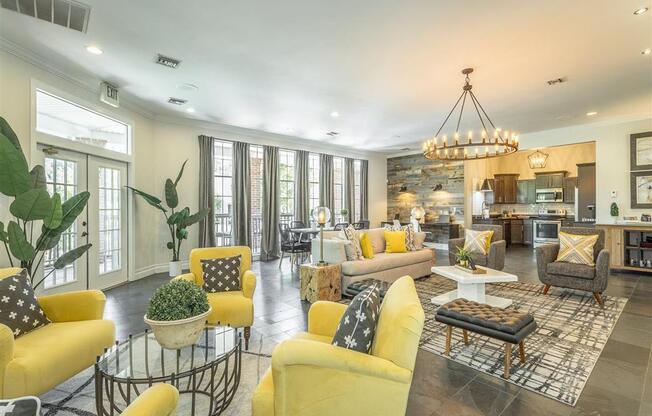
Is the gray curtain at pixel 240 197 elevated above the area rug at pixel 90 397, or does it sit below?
above

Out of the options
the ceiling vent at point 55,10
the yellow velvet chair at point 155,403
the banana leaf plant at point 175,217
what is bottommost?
the yellow velvet chair at point 155,403

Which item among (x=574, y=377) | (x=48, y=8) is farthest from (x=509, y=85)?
(x=48, y=8)

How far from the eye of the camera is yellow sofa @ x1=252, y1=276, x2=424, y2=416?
1474 mm

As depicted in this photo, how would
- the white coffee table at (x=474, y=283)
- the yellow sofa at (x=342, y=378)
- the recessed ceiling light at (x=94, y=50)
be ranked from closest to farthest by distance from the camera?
the yellow sofa at (x=342, y=378) < the recessed ceiling light at (x=94, y=50) < the white coffee table at (x=474, y=283)

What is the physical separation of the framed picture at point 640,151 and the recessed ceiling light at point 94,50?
8991 millimetres

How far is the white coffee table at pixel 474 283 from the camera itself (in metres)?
3.67

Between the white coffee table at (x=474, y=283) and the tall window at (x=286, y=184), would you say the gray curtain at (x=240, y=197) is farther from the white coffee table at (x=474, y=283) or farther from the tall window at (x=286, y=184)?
the white coffee table at (x=474, y=283)

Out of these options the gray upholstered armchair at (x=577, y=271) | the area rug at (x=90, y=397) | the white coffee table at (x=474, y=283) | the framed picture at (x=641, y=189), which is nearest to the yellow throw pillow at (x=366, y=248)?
the white coffee table at (x=474, y=283)

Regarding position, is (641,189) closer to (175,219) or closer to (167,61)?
(167,61)

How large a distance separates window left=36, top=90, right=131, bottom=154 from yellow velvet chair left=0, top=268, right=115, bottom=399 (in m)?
2.51

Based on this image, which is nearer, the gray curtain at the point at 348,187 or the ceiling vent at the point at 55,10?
the ceiling vent at the point at 55,10

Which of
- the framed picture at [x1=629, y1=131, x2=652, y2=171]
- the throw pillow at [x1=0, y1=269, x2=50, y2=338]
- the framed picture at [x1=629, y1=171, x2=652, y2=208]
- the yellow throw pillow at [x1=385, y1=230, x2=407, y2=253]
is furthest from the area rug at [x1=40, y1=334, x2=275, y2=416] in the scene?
the framed picture at [x1=629, y1=131, x2=652, y2=171]

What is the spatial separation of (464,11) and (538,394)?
125 inches

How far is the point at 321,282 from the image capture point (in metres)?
4.20
